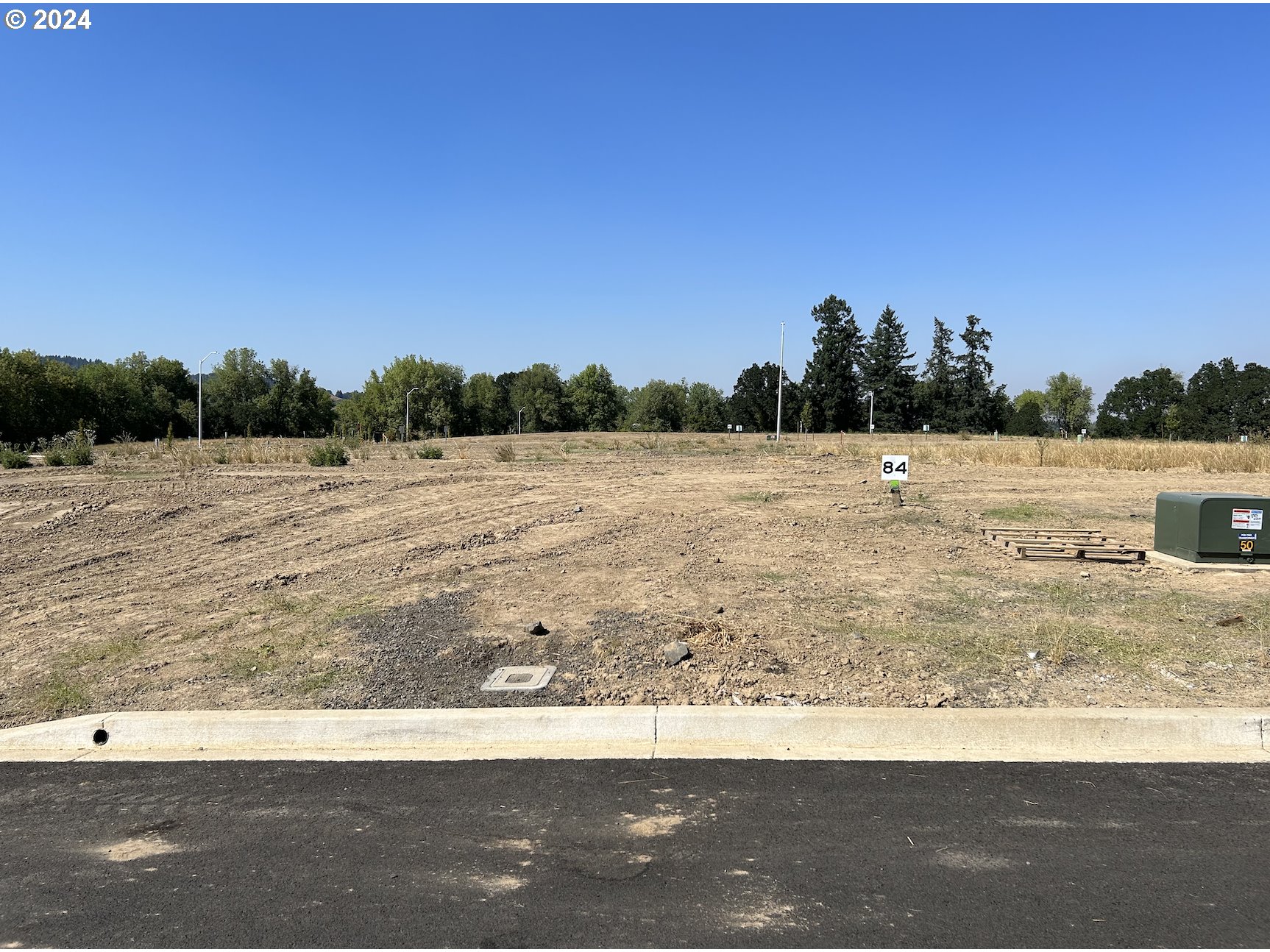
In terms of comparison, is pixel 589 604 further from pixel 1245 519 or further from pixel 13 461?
pixel 13 461

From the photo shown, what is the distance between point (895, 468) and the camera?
1492cm

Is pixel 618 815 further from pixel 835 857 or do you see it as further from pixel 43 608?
pixel 43 608

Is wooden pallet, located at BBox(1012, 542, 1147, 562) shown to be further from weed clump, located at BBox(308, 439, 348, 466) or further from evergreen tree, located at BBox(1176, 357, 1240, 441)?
evergreen tree, located at BBox(1176, 357, 1240, 441)

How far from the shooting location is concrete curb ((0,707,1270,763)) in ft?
17.7

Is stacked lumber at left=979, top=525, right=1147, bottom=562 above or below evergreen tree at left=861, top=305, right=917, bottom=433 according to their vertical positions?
below

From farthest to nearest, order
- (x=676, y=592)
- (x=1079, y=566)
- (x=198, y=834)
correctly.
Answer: (x=1079, y=566)
(x=676, y=592)
(x=198, y=834)

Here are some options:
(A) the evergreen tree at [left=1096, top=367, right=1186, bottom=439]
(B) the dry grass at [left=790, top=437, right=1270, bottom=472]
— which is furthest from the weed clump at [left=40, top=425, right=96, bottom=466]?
(A) the evergreen tree at [left=1096, top=367, right=1186, bottom=439]

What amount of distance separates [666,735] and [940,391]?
89432 millimetres

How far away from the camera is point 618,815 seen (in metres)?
4.49

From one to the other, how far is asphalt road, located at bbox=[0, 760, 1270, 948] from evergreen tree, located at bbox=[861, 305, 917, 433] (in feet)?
282

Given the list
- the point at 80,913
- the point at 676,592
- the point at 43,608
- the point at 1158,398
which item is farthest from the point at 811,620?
the point at 1158,398

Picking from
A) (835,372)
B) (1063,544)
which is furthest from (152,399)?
(1063,544)

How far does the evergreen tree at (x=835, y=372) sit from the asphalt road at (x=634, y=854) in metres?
84.3

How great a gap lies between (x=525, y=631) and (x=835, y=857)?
445 cm
